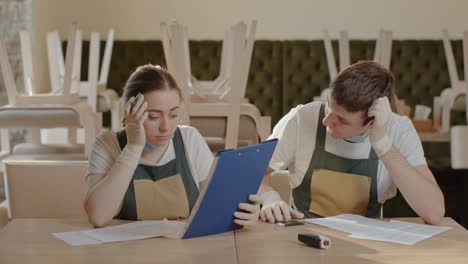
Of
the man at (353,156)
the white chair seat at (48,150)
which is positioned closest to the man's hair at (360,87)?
the man at (353,156)

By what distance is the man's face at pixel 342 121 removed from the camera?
2.44 meters

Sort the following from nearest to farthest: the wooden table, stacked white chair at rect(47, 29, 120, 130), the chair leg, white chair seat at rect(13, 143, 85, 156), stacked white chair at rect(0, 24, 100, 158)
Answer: the wooden table < white chair seat at rect(13, 143, 85, 156) < stacked white chair at rect(0, 24, 100, 158) < stacked white chair at rect(47, 29, 120, 130) < the chair leg

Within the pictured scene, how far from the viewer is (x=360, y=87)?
95.0 inches

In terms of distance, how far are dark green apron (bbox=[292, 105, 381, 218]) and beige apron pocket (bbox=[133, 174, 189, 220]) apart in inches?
16.0

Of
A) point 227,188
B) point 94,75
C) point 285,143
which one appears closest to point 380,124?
point 285,143

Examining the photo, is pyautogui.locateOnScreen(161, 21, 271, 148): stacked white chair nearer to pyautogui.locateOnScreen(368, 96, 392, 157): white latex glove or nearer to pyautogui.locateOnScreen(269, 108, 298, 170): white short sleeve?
pyautogui.locateOnScreen(269, 108, 298, 170): white short sleeve

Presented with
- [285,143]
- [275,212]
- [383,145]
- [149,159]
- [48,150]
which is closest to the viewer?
[275,212]

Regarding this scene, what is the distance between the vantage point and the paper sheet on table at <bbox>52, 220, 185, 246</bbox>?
201cm

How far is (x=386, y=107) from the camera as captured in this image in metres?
2.35

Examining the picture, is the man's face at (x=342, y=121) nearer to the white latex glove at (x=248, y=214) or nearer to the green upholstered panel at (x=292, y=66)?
the white latex glove at (x=248, y=214)

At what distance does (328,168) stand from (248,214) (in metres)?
0.65

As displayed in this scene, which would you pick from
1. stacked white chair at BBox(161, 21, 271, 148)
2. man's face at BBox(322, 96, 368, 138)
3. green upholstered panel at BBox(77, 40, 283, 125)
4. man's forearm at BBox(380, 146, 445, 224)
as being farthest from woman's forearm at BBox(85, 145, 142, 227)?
green upholstered panel at BBox(77, 40, 283, 125)

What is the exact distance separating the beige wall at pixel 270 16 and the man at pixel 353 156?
510 cm

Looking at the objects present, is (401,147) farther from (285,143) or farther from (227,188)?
(227,188)
